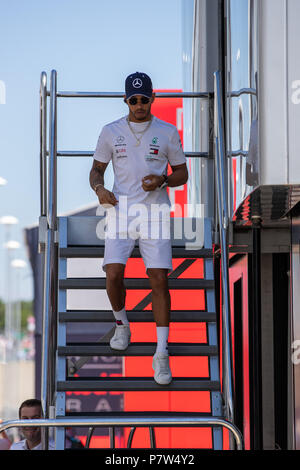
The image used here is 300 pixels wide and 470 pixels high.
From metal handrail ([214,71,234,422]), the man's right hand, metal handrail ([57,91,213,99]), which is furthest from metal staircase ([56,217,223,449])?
metal handrail ([57,91,213,99])

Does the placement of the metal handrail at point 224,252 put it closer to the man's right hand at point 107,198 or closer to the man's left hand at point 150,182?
the man's left hand at point 150,182

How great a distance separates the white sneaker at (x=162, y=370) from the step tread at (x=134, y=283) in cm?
70

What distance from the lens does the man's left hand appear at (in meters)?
5.29

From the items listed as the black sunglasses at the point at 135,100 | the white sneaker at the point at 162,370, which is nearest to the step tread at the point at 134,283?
the white sneaker at the point at 162,370

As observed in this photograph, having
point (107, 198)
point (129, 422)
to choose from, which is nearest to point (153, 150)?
point (107, 198)

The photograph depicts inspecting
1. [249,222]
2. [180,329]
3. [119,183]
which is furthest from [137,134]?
[180,329]

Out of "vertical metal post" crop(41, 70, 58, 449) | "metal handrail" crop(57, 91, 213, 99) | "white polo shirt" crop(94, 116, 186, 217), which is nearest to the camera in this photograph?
"vertical metal post" crop(41, 70, 58, 449)

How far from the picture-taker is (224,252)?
17.4 ft

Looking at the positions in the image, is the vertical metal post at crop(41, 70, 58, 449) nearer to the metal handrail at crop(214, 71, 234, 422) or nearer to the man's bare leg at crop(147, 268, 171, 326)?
the man's bare leg at crop(147, 268, 171, 326)

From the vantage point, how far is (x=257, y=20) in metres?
4.56

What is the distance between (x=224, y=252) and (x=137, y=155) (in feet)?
2.89

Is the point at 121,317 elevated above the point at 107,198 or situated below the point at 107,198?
below

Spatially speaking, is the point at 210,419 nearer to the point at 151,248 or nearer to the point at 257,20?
the point at 151,248

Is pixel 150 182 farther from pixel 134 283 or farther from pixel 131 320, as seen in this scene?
pixel 131 320
